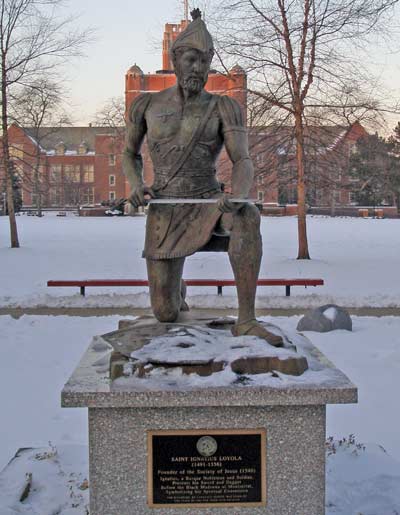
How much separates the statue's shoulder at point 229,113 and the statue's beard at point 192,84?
145 millimetres

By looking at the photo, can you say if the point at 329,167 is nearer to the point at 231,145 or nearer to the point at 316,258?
the point at 316,258

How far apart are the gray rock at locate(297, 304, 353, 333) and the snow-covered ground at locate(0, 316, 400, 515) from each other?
141 mm

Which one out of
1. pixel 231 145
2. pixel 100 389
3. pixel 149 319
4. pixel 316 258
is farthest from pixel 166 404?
pixel 316 258

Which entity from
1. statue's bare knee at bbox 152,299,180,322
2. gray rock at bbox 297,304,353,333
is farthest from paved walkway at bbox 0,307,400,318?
statue's bare knee at bbox 152,299,180,322

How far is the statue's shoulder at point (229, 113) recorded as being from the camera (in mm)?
3809

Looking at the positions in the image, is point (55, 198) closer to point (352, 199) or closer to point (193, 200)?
point (352, 199)

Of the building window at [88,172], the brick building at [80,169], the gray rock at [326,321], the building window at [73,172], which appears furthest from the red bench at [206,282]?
the building window at [88,172]

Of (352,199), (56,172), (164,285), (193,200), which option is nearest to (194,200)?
(193,200)

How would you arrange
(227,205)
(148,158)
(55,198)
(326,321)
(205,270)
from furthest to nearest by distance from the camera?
(55,198) < (148,158) < (205,270) < (326,321) < (227,205)

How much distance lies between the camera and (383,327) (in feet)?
27.9

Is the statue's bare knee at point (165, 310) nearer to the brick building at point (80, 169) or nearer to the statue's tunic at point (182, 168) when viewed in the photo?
the statue's tunic at point (182, 168)

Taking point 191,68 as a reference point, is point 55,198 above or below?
below

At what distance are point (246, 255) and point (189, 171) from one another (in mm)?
647

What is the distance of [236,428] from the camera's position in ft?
10.5
